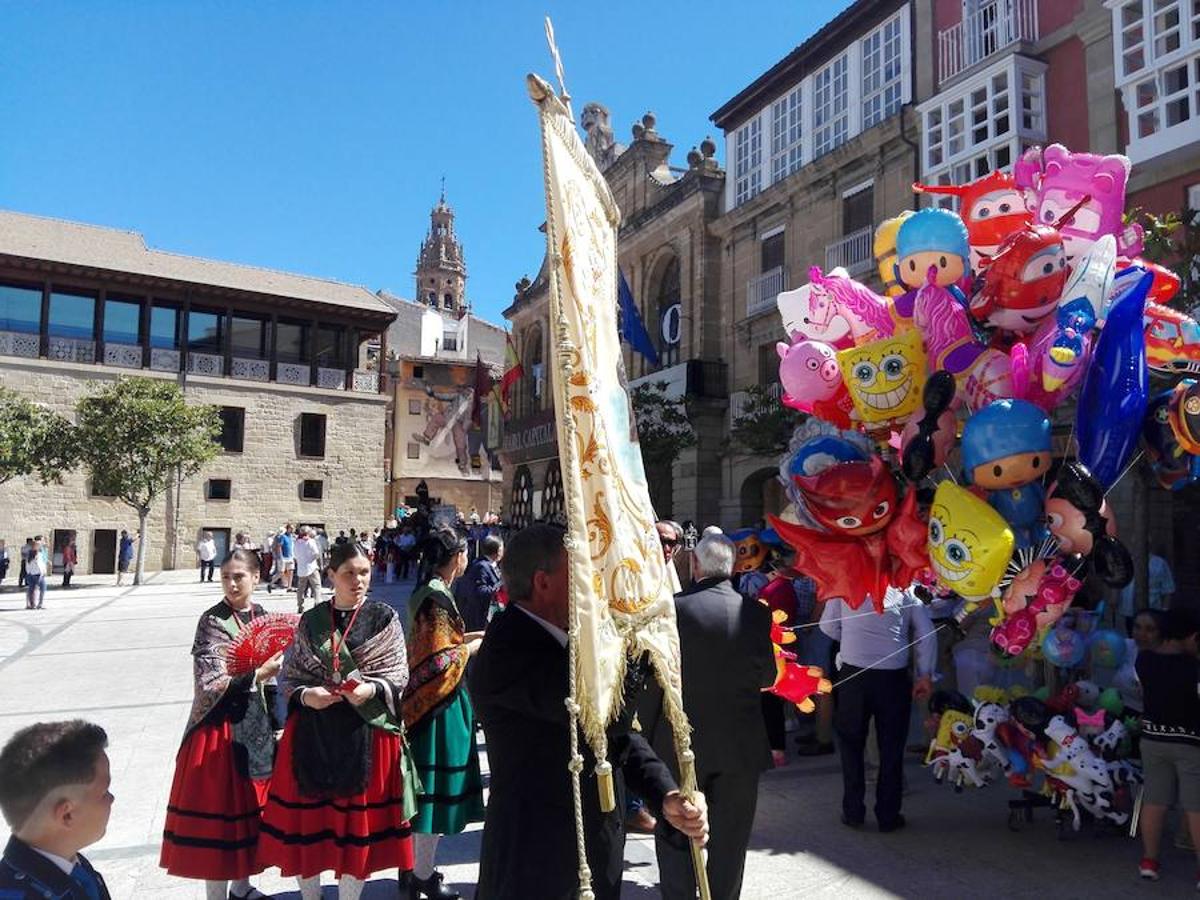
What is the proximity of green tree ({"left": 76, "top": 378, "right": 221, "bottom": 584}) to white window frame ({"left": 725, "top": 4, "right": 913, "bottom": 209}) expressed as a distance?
1526cm

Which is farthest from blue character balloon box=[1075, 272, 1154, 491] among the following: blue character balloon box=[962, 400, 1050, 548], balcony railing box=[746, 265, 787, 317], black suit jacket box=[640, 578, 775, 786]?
balcony railing box=[746, 265, 787, 317]

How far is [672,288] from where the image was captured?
76.8 feet

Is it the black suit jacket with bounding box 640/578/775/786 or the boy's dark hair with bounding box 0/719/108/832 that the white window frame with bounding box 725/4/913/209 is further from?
the boy's dark hair with bounding box 0/719/108/832

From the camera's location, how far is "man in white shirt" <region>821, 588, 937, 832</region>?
17.0 feet

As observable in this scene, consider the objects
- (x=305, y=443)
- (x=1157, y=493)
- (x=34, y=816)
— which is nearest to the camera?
(x=34, y=816)

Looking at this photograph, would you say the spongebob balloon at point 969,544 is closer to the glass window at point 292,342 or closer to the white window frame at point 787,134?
the white window frame at point 787,134

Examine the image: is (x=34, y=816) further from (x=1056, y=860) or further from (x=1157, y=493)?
(x=1157, y=493)

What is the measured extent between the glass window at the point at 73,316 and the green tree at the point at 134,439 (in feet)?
21.7

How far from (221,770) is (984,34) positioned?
16059 mm

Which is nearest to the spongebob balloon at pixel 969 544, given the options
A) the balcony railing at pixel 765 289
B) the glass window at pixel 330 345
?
the balcony railing at pixel 765 289

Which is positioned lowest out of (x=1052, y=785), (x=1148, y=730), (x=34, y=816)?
(x=1052, y=785)

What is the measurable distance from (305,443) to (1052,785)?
1169 inches

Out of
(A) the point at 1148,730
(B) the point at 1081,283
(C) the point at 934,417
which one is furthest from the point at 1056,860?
(B) the point at 1081,283

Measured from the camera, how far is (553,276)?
2291 millimetres
